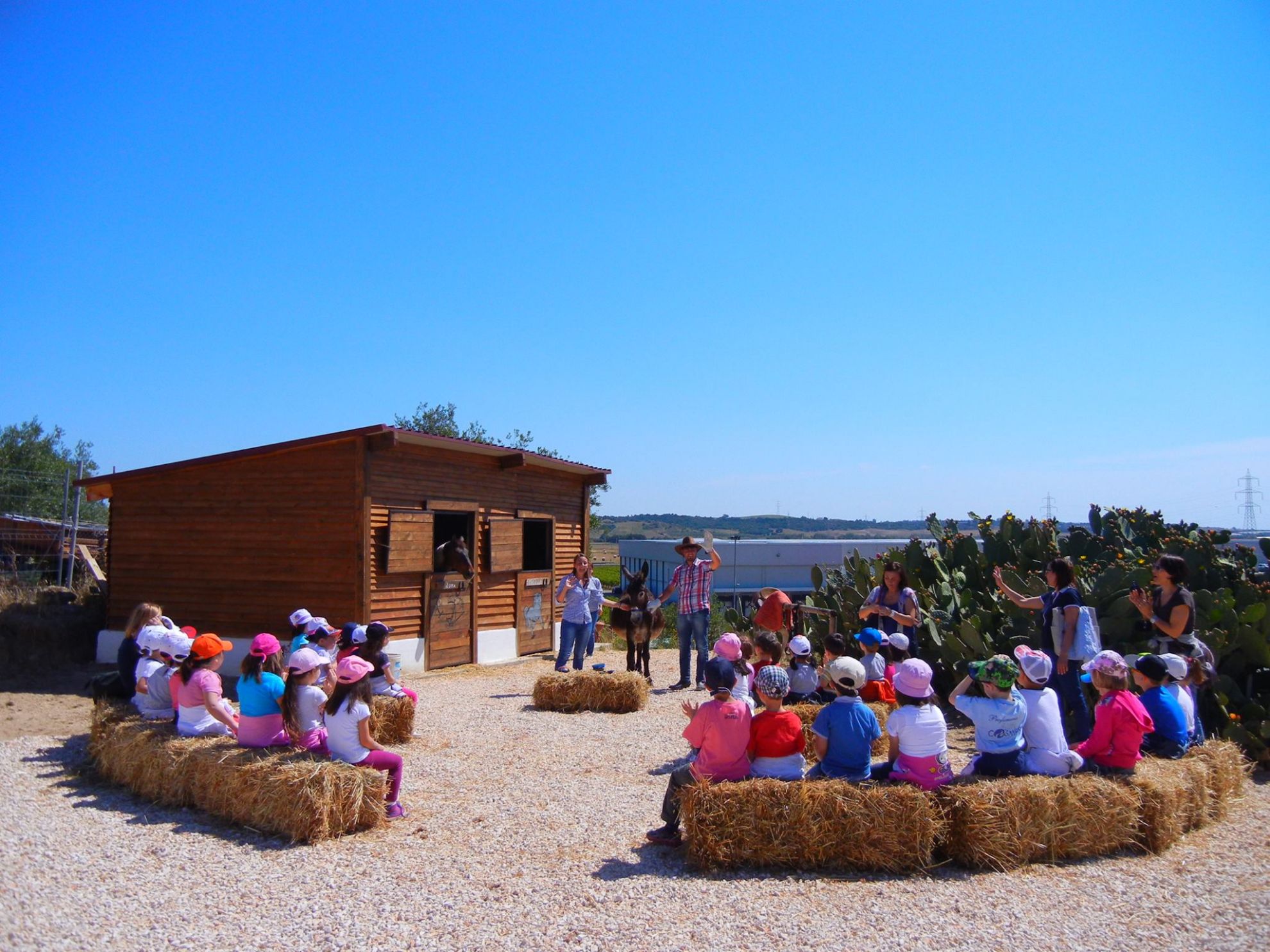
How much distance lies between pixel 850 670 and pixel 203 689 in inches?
182

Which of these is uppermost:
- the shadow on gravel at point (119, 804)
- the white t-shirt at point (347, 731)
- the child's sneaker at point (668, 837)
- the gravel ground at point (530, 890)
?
the white t-shirt at point (347, 731)

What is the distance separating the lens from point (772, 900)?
4488mm

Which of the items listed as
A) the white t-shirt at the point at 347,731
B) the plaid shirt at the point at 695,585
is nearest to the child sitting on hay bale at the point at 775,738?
the white t-shirt at the point at 347,731

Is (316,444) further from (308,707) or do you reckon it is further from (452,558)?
(308,707)

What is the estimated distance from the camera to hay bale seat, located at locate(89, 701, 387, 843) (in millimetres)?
5395

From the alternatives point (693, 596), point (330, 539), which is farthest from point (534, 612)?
point (693, 596)

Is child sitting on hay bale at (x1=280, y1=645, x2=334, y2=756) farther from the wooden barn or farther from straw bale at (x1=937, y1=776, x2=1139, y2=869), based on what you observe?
the wooden barn

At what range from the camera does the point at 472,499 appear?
13477 millimetres

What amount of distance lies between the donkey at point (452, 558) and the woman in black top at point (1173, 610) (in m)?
8.78

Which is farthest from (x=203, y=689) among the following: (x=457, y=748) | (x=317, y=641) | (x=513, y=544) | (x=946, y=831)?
(x=513, y=544)

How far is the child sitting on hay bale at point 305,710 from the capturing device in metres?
6.10

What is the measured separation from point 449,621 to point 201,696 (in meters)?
6.32

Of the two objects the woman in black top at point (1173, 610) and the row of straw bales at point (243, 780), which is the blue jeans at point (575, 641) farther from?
the woman in black top at point (1173, 610)

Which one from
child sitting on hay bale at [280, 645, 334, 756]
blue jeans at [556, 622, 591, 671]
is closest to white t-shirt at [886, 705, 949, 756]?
child sitting on hay bale at [280, 645, 334, 756]
